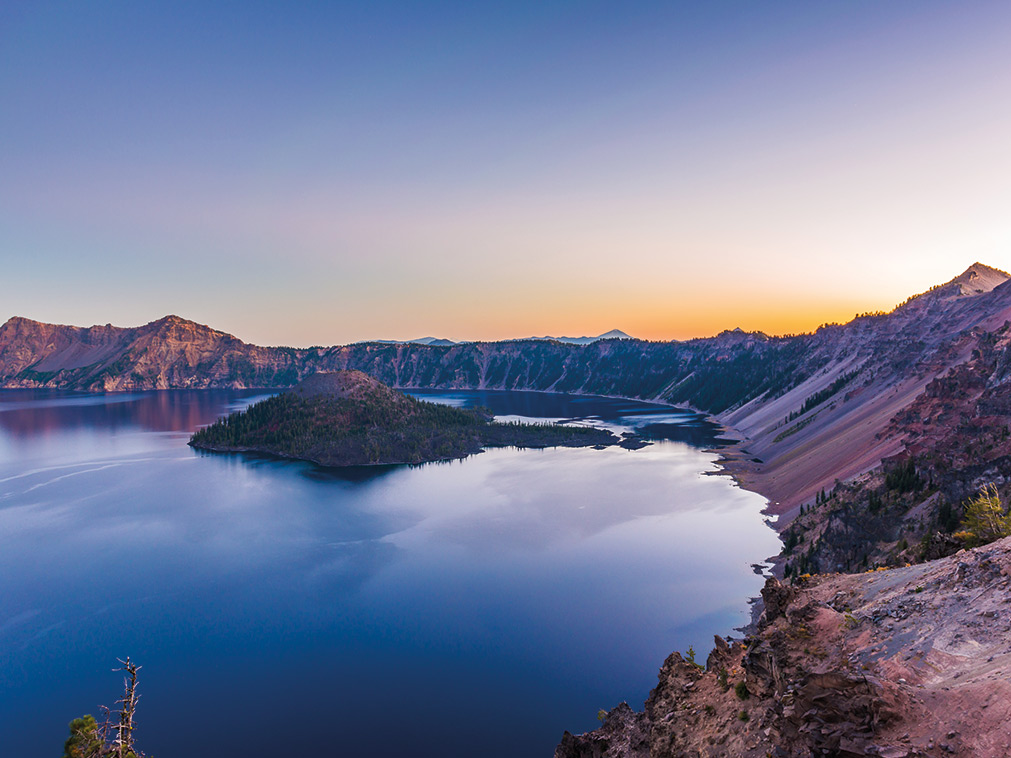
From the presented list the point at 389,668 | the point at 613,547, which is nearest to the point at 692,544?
the point at 613,547

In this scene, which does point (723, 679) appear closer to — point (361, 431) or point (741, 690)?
point (741, 690)

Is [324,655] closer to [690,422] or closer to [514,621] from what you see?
[514,621]

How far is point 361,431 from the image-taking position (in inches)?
5482

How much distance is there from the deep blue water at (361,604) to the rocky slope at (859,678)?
2103 centimetres

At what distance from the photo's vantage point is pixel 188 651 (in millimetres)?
45219

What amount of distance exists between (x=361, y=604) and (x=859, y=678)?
163ft

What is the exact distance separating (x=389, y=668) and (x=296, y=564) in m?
26.8

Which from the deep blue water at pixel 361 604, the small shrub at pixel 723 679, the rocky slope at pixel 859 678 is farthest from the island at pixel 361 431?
the rocky slope at pixel 859 678

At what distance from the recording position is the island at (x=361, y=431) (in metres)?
131

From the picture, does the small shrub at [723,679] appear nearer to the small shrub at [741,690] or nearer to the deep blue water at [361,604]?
the small shrub at [741,690]

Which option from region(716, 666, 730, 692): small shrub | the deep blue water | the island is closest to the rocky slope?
region(716, 666, 730, 692): small shrub

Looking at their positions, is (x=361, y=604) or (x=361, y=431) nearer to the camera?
(x=361, y=604)

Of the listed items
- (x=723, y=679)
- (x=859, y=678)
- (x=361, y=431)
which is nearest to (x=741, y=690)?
(x=723, y=679)

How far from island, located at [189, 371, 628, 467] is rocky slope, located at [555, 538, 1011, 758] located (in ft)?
372
